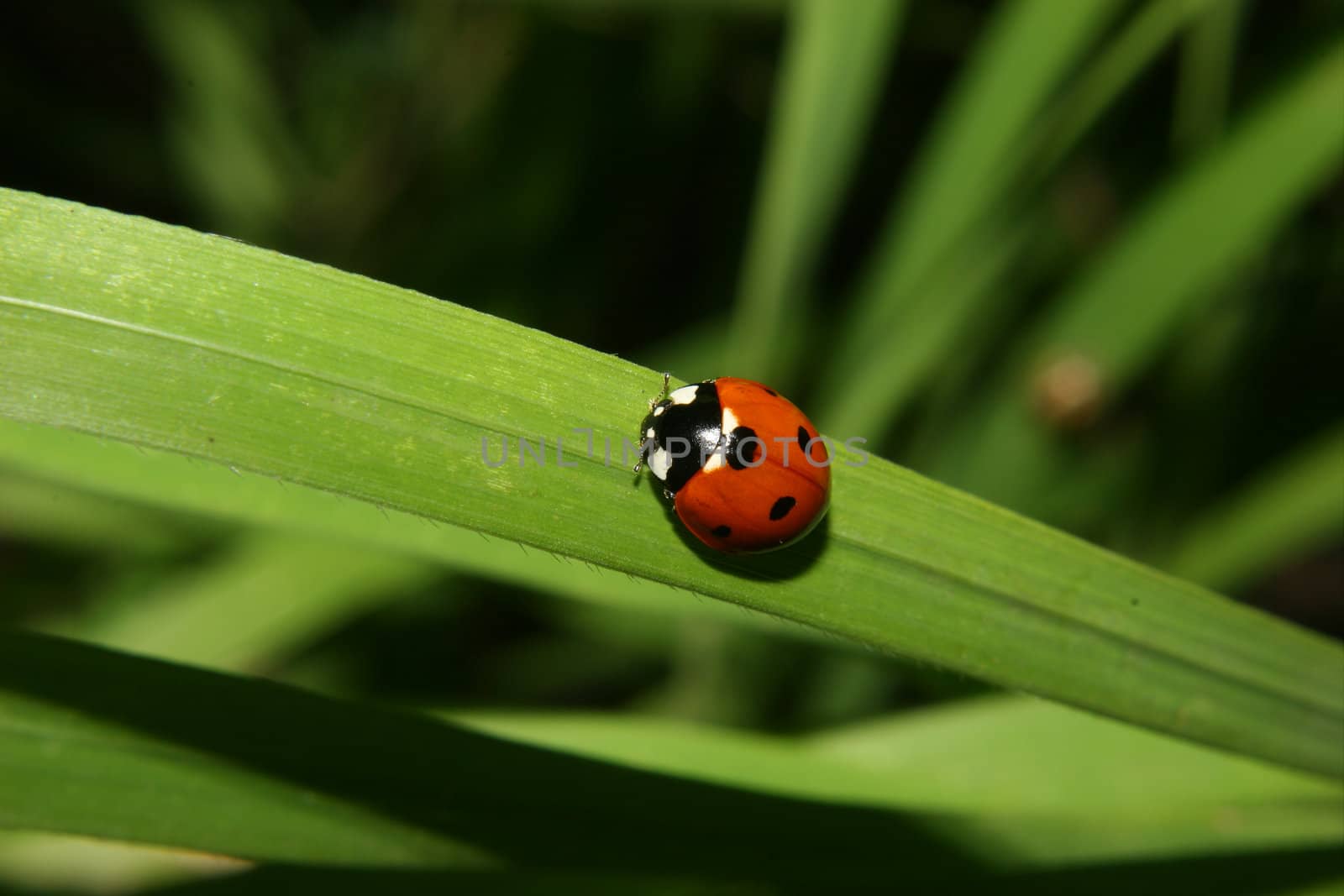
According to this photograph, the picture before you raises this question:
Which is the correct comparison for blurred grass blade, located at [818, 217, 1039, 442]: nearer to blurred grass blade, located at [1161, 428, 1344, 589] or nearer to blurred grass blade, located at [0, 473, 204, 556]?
blurred grass blade, located at [1161, 428, 1344, 589]

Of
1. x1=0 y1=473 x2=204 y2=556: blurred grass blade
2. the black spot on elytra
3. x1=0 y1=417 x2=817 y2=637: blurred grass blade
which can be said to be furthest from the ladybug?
x1=0 y1=473 x2=204 y2=556: blurred grass blade

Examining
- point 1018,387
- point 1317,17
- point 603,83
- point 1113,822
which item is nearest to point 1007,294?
point 1018,387

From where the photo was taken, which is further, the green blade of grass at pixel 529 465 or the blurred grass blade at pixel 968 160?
the blurred grass blade at pixel 968 160

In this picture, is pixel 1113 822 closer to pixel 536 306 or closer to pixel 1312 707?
pixel 1312 707

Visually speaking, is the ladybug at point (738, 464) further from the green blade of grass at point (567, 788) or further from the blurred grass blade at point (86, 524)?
the blurred grass blade at point (86, 524)

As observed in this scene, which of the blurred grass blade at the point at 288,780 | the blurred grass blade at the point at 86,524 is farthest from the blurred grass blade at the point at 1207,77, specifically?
the blurred grass blade at the point at 86,524
